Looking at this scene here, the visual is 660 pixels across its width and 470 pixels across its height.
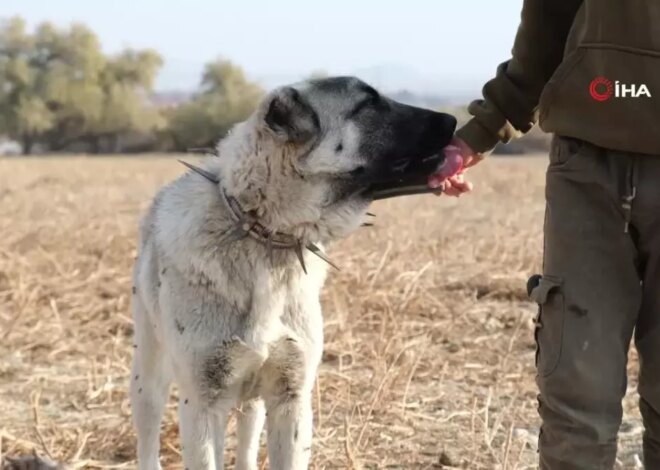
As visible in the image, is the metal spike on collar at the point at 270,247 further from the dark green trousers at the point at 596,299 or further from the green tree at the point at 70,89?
the green tree at the point at 70,89

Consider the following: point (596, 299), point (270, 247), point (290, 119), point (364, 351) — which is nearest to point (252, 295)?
point (270, 247)

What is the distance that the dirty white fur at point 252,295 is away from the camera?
305cm

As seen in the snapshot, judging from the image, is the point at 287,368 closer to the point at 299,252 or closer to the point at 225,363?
the point at 225,363

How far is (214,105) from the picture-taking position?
47.0 metres

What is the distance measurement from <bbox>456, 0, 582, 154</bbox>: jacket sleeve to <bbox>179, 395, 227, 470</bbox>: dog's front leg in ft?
4.13

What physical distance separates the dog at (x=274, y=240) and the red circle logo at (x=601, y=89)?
24.9 inches

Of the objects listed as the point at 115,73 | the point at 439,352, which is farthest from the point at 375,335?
the point at 115,73

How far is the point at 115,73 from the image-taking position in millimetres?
52031

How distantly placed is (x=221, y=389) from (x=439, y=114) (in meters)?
1.17

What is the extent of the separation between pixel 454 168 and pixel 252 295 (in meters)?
0.81

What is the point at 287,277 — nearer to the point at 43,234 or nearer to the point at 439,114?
the point at 439,114

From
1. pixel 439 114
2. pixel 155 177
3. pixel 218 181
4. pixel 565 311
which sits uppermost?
pixel 439 114

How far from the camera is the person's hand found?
126 inches

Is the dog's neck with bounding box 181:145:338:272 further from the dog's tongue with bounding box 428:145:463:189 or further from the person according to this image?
the person
